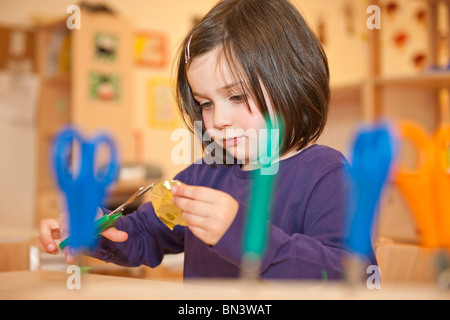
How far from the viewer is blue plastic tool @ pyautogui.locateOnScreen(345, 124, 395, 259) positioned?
35 cm

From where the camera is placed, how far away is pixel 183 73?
0.96 meters

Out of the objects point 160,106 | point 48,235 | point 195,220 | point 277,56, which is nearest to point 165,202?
point 195,220

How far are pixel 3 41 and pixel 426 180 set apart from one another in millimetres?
2815

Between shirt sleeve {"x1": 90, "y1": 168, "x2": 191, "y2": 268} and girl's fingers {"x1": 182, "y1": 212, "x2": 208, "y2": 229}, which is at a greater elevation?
girl's fingers {"x1": 182, "y1": 212, "x2": 208, "y2": 229}

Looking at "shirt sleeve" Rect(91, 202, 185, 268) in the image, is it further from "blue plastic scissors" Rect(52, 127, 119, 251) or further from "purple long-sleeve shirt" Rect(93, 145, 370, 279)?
"blue plastic scissors" Rect(52, 127, 119, 251)

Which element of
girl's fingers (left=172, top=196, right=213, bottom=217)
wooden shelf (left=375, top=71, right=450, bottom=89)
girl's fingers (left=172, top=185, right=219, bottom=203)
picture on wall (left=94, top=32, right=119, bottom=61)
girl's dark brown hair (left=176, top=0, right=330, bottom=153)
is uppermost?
picture on wall (left=94, top=32, right=119, bottom=61)

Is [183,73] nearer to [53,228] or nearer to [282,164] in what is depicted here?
[282,164]

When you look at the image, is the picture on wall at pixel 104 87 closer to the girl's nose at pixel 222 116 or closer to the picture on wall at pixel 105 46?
the picture on wall at pixel 105 46

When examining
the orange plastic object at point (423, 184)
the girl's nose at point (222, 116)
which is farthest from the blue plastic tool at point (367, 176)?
the orange plastic object at point (423, 184)

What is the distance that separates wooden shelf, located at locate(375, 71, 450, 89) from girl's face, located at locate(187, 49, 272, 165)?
4.56ft

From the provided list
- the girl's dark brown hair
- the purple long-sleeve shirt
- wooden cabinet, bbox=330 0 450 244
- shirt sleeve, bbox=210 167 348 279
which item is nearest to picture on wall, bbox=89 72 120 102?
wooden cabinet, bbox=330 0 450 244

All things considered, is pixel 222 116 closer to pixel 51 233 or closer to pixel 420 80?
pixel 51 233

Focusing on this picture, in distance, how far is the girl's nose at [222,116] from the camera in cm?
76
